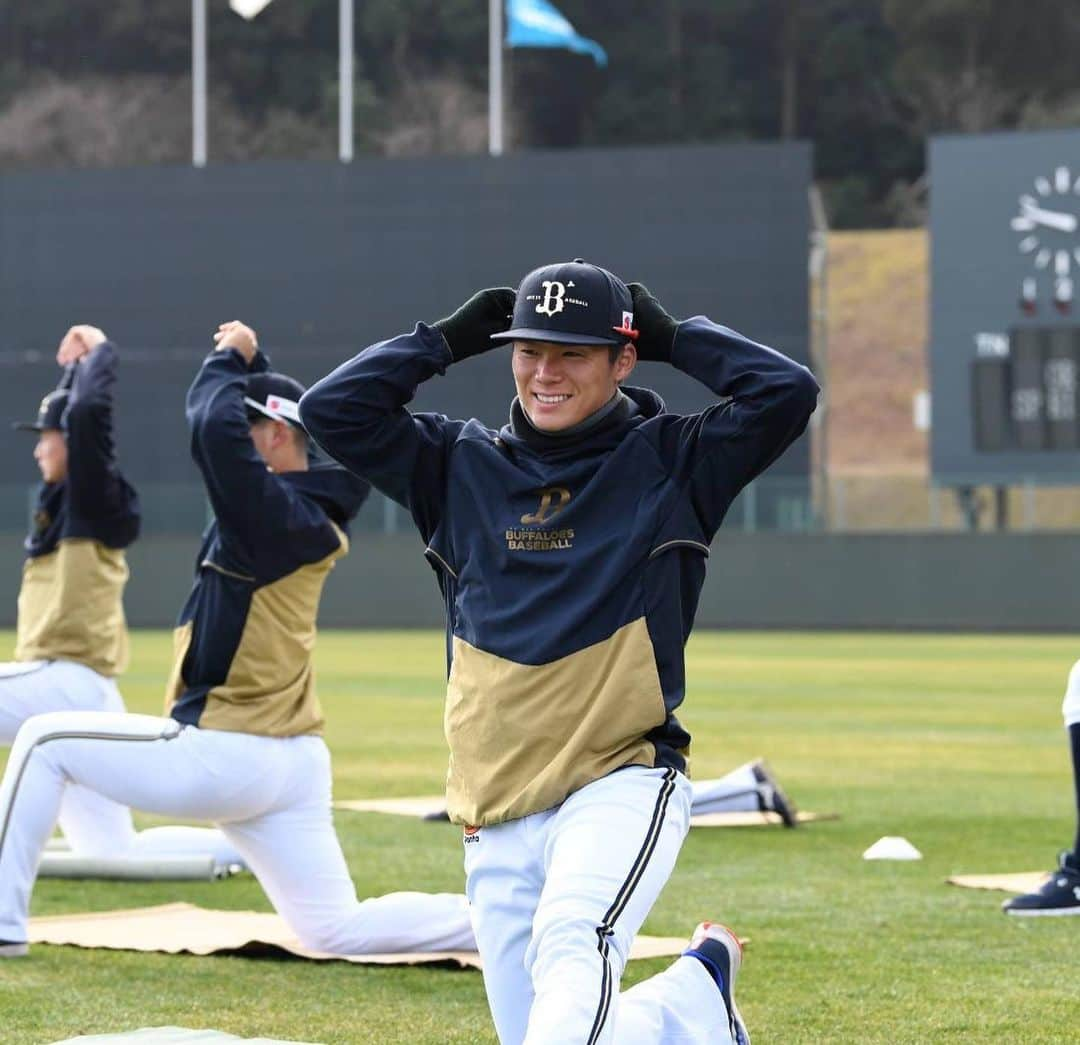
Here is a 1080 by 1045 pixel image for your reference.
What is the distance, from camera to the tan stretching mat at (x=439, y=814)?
35.3ft

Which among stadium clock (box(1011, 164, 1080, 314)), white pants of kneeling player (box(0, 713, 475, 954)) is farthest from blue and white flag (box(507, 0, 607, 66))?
white pants of kneeling player (box(0, 713, 475, 954))

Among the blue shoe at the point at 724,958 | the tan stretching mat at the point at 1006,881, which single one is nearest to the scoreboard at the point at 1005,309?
the tan stretching mat at the point at 1006,881

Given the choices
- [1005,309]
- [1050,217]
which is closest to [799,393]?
[1005,309]

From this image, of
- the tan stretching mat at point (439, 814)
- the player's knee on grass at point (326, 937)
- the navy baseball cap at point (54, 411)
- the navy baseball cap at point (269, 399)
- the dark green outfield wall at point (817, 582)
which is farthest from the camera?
the dark green outfield wall at point (817, 582)

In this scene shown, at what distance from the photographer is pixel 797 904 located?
8188 millimetres

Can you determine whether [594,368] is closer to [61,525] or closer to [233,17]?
[61,525]

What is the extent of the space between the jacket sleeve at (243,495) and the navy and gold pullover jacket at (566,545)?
5.61 ft

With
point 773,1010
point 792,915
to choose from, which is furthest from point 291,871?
point 792,915

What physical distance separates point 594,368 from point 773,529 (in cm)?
2883

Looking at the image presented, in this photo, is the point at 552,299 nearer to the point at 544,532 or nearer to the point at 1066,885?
the point at 544,532

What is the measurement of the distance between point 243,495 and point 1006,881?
12.1ft

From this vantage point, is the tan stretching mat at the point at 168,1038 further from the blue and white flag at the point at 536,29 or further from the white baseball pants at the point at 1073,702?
the blue and white flag at the point at 536,29

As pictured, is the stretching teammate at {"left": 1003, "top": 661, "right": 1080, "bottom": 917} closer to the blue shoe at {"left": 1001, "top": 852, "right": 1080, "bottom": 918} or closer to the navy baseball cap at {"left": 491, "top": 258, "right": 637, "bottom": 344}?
the blue shoe at {"left": 1001, "top": 852, "right": 1080, "bottom": 918}

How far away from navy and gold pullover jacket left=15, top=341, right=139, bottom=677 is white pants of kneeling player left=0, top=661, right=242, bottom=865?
97 mm
